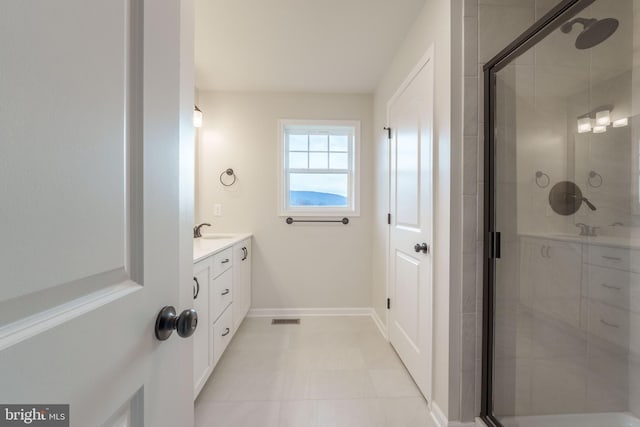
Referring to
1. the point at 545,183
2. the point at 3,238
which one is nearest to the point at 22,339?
the point at 3,238

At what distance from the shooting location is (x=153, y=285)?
0.52 m

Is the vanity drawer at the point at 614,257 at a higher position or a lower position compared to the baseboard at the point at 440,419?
higher

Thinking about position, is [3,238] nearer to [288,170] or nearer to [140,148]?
[140,148]

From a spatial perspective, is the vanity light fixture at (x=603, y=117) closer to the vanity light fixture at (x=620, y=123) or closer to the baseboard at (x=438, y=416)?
the vanity light fixture at (x=620, y=123)

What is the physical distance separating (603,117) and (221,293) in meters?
2.33

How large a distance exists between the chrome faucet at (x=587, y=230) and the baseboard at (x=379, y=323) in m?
1.71

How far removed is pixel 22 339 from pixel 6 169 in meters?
0.18

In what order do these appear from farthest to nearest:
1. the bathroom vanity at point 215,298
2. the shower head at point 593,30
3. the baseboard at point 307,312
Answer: the baseboard at point 307,312 < the bathroom vanity at point 215,298 < the shower head at point 593,30

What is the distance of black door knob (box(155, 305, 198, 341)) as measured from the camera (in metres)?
0.53

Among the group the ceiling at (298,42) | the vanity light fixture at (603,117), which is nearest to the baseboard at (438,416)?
the vanity light fixture at (603,117)

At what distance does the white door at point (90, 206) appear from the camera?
29 centimetres

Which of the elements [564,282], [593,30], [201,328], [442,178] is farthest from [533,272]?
[201,328]
